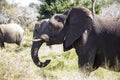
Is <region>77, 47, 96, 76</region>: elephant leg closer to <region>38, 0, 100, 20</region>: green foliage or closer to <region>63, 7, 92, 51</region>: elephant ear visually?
<region>63, 7, 92, 51</region>: elephant ear

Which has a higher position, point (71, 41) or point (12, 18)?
point (71, 41)

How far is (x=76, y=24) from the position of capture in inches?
347

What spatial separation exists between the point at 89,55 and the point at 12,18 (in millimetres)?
28379

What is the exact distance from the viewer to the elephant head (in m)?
8.68

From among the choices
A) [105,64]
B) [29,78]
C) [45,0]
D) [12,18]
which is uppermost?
[29,78]

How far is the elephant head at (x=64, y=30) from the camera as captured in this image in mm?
8680

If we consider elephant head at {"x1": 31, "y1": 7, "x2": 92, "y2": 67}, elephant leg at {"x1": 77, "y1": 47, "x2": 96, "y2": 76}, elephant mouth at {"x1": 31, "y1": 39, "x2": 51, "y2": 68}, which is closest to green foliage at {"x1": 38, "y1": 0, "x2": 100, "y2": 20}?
elephant head at {"x1": 31, "y1": 7, "x2": 92, "y2": 67}

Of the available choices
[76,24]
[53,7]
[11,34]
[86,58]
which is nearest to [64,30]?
[76,24]

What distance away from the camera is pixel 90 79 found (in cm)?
764

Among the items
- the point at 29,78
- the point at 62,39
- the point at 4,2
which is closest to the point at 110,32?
the point at 62,39

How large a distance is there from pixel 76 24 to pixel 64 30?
12.5 inches

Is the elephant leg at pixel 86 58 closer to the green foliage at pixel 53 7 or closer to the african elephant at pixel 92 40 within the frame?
the african elephant at pixel 92 40

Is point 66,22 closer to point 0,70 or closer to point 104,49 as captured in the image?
point 104,49

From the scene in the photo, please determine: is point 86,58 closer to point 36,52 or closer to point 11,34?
point 36,52
